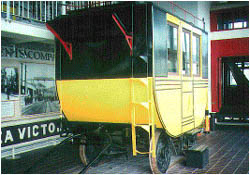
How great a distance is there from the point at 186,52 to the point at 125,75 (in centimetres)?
197

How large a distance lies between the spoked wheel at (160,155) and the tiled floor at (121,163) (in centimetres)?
29

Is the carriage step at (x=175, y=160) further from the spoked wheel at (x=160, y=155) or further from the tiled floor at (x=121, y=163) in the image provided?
the spoked wheel at (x=160, y=155)

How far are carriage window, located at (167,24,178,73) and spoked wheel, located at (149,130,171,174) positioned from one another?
134 centimetres

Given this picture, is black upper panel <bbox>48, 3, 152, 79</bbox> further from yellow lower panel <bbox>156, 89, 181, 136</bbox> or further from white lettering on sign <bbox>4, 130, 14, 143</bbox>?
white lettering on sign <bbox>4, 130, 14, 143</bbox>

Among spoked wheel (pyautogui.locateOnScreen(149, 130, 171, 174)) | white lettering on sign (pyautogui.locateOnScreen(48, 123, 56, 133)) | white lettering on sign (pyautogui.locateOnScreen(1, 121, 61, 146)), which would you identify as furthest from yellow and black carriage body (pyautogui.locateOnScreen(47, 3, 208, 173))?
white lettering on sign (pyautogui.locateOnScreen(48, 123, 56, 133))

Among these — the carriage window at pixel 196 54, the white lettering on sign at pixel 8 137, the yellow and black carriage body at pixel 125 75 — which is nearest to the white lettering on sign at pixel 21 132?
the white lettering on sign at pixel 8 137

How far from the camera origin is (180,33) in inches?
251

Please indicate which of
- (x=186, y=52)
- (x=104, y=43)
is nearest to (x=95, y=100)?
(x=104, y=43)

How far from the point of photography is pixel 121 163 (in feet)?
22.9

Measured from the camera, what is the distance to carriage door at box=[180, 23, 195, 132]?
21.5ft

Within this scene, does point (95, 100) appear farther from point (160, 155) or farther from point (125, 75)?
point (160, 155)

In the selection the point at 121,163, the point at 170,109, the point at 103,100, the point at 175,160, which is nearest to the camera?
the point at 103,100

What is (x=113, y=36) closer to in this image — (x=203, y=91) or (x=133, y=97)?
(x=133, y=97)

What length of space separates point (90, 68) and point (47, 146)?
12.3 ft
